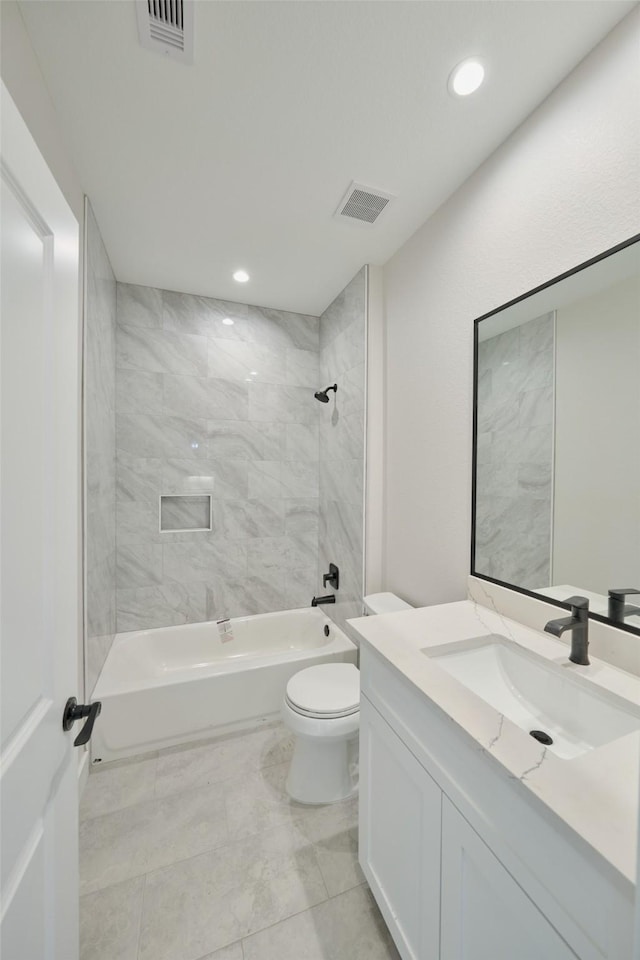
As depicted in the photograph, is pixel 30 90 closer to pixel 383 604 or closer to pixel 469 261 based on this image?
pixel 469 261

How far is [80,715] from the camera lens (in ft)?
2.59

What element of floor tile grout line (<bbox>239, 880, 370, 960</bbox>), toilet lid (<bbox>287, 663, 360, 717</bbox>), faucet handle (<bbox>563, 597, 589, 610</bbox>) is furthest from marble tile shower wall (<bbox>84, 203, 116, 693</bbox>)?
faucet handle (<bbox>563, 597, 589, 610</bbox>)

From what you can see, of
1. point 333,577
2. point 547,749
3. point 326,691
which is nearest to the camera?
point 547,749

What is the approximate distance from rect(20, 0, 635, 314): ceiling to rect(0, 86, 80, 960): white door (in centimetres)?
78

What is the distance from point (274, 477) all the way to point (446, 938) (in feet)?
7.89

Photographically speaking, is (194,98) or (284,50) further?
(194,98)

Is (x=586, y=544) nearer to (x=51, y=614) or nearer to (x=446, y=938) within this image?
(x=446, y=938)

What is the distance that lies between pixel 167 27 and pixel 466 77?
0.91 metres

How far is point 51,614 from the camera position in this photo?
74 cm

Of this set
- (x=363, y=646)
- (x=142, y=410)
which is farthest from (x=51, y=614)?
(x=142, y=410)

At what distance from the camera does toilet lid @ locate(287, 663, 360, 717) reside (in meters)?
1.55

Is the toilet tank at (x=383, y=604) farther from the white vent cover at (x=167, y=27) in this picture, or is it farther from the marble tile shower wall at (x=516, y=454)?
the white vent cover at (x=167, y=27)

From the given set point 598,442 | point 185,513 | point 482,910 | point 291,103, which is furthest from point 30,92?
point 482,910

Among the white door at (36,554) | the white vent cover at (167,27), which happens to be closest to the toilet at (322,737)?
the white door at (36,554)
